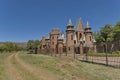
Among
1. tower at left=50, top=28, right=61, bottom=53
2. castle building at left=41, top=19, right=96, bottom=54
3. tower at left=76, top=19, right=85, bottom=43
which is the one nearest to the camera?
castle building at left=41, top=19, right=96, bottom=54

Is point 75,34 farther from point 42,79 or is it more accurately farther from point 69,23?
point 42,79

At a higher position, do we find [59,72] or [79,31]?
[79,31]

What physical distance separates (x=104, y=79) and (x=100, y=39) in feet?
214

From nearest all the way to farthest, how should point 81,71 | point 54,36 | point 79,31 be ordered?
point 81,71 → point 79,31 → point 54,36

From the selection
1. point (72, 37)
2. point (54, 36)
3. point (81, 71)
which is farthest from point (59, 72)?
point (54, 36)

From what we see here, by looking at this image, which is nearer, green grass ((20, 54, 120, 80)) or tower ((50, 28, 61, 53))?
green grass ((20, 54, 120, 80))

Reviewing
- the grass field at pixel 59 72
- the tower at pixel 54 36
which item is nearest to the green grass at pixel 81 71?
the grass field at pixel 59 72

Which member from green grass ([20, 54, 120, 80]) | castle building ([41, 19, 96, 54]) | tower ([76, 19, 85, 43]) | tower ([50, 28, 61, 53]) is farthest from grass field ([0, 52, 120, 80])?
tower ([50, 28, 61, 53])

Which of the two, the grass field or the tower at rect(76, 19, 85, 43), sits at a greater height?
the tower at rect(76, 19, 85, 43)

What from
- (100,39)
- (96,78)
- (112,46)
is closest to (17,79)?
(96,78)

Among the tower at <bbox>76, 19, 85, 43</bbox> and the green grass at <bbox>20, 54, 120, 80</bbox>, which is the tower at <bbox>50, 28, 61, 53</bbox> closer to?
the tower at <bbox>76, 19, 85, 43</bbox>

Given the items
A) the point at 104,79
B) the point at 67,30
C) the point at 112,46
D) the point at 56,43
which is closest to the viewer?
the point at 104,79

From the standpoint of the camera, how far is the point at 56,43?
5862 centimetres

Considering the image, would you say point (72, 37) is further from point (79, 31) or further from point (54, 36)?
point (54, 36)
